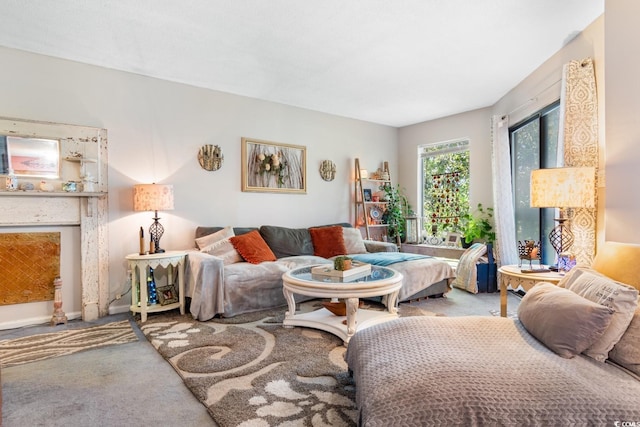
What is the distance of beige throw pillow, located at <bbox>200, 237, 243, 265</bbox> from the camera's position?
3.72 metres

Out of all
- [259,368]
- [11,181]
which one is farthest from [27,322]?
[259,368]

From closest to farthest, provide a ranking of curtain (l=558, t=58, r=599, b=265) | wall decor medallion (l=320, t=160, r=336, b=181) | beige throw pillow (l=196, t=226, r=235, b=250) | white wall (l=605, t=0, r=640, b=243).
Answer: white wall (l=605, t=0, r=640, b=243) < curtain (l=558, t=58, r=599, b=265) < beige throw pillow (l=196, t=226, r=235, b=250) < wall decor medallion (l=320, t=160, r=336, b=181)

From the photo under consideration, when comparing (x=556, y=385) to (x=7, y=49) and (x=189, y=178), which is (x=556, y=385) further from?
(x=7, y=49)

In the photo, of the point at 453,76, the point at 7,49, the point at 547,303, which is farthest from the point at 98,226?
the point at 453,76

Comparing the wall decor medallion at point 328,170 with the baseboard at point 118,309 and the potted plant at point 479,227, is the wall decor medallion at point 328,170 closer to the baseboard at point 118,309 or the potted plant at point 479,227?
the potted plant at point 479,227

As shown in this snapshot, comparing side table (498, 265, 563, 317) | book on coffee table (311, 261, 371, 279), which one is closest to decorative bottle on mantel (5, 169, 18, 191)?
book on coffee table (311, 261, 371, 279)

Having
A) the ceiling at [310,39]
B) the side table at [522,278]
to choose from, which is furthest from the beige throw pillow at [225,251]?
the side table at [522,278]

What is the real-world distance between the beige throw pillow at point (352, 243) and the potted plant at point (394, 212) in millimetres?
1160

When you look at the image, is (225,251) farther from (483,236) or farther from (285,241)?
(483,236)

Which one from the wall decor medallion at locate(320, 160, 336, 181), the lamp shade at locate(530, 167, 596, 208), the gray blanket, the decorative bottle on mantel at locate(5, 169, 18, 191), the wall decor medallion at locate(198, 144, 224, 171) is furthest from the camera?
the wall decor medallion at locate(320, 160, 336, 181)

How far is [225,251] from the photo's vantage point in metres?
3.77

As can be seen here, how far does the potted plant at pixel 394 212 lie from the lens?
5762 mm

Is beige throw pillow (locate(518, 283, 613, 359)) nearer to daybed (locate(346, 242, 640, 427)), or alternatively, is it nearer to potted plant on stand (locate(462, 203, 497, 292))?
daybed (locate(346, 242, 640, 427))

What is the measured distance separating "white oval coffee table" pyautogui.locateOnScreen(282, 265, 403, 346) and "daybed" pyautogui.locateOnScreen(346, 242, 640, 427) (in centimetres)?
74
